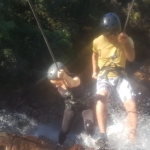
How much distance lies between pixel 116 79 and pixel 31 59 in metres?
3.03

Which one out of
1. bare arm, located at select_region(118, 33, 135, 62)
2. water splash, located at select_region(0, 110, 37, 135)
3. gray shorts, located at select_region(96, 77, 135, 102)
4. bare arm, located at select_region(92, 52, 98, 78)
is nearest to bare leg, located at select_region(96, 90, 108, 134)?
gray shorts, located at select_region(96, 77, 135, 102)

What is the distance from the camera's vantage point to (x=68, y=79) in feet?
13.5

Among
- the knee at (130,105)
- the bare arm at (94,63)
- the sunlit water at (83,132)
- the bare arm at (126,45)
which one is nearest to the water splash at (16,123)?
the sunlit water at (83,132)

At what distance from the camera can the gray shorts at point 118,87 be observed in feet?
15.3

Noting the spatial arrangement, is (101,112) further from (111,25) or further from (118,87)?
(111,25)

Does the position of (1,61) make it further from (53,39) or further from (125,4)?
(125,4)

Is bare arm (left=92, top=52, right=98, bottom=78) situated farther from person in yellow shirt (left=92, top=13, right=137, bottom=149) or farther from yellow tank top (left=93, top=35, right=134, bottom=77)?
yellow tank top (left=93, top=35, right=134, bottom=77)

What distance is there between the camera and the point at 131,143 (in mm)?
4441

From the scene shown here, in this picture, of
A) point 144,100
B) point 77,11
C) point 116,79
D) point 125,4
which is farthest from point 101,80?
point 125,4

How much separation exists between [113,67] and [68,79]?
1.08 meters

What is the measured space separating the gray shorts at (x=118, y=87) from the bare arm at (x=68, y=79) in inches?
22.1

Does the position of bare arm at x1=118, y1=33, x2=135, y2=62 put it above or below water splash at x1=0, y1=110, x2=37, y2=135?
above

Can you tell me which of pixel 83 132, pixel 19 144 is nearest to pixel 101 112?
pixel 19 144

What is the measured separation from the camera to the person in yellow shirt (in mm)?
4414
